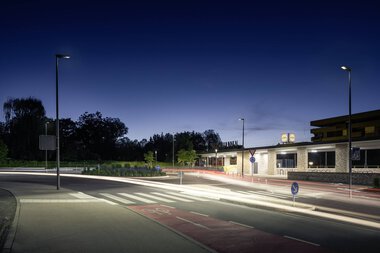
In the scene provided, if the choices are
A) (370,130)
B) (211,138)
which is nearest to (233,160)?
(370,130)

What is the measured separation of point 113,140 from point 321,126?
65628 millimetres

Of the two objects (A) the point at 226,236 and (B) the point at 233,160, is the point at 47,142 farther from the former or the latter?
(B) the point at 233,160

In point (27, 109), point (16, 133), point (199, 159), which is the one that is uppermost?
point (27, 109)

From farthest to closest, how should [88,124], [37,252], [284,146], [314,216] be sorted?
[88,124] → [284,146] → [314,216] → [37,252]

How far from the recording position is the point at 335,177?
3831 cm

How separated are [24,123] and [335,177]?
65693 millimetres

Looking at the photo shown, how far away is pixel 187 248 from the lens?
8.88 m

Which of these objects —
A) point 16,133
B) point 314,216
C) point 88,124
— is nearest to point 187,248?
Answer: point 314,216

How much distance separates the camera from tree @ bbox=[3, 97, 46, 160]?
78125 mm

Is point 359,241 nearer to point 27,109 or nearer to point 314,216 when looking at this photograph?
point 314,216

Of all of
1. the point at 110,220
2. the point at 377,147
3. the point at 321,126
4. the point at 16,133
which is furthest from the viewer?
the point at 321,126

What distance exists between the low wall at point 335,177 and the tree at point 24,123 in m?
58.5

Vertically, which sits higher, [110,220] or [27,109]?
[27,109]

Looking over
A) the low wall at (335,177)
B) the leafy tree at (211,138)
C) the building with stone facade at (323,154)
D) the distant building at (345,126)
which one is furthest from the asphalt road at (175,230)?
the leafy tree at (211,138)
